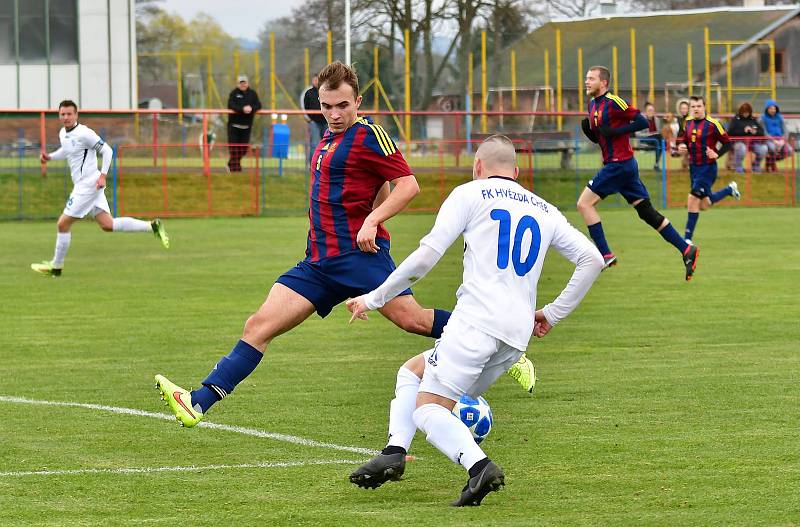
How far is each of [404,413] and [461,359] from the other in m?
0.49

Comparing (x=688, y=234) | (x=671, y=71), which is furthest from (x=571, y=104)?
(x=688, y=234)

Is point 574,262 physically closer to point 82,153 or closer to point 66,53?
point 82,153

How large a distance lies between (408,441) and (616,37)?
6081 centimetres

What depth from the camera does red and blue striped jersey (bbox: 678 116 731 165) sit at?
65.2 ft

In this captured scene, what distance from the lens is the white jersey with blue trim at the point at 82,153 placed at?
18.1 meters

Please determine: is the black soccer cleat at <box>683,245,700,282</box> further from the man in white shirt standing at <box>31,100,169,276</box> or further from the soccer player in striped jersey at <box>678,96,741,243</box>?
the man in white shirt standing at <box>31,100,169,276</box>

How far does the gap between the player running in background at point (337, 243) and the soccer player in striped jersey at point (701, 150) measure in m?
12.6

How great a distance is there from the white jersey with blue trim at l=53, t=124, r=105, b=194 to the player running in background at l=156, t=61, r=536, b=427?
1108 cm

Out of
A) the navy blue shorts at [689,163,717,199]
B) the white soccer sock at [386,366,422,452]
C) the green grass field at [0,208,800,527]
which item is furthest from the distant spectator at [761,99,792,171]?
the white soccer sock at [386,366,422,452]

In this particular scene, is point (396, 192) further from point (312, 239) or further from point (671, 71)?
point (671, 71)

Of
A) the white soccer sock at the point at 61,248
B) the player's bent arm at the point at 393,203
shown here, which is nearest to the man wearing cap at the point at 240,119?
the white soccer sock at the point at 61,248

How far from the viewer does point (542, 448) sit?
711 centimetres

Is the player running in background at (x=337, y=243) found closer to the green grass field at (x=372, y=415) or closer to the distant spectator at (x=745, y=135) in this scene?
the green grass field at (x=372, y=415)

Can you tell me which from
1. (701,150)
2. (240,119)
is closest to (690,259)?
(701,150)
